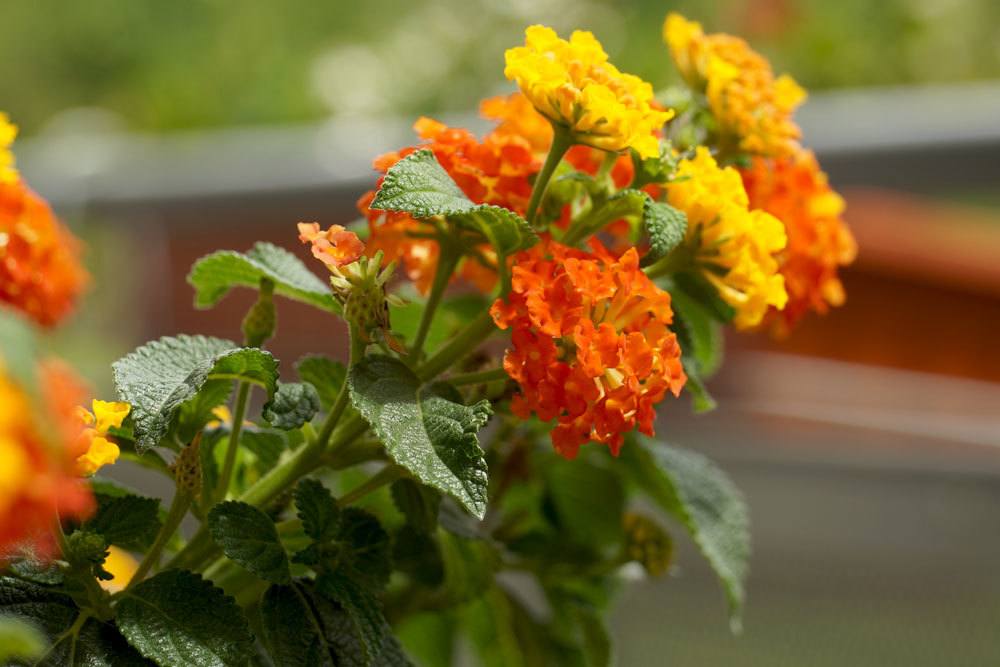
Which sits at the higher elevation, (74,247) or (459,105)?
(74,247)

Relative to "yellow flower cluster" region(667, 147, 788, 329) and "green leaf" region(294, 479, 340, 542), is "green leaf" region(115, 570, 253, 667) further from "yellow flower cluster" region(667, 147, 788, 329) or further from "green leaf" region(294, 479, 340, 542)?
"yellow flower cluster" region(667, 147, 788, 329)

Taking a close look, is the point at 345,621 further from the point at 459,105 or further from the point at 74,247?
the point at 459,105

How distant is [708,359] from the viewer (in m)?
0.45

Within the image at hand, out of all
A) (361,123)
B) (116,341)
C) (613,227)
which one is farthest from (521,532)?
(361,123)

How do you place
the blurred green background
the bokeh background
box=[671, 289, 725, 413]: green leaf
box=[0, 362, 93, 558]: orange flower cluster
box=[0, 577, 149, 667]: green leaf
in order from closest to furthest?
box=[0, 362, 93, 558]: orange flower cluster < box=[0, 577, 149, 667]: green leaf < box=[671, 289, 725, 413]: green leaf < the bokeh background < the blurred green background

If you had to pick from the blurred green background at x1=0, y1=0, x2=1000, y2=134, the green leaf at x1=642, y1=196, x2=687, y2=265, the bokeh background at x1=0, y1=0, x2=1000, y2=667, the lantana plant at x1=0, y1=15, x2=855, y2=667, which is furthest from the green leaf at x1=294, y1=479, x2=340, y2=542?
the blurred green background at x1=0, y1=0, x2=1000, y2=134

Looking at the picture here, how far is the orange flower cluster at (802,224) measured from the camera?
0.41 meters

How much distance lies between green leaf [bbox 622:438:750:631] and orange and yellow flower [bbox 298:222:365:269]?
0.17m

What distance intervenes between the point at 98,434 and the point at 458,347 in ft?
0.32

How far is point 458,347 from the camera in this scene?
13.5 inches

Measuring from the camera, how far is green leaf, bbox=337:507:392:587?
340mm

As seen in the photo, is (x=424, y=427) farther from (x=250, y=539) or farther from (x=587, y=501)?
(x=587, y=501)

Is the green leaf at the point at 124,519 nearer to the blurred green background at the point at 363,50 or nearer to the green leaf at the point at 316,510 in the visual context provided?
the green leaf at the point at 316,510

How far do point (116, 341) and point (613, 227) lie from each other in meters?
Answer: 1.41
